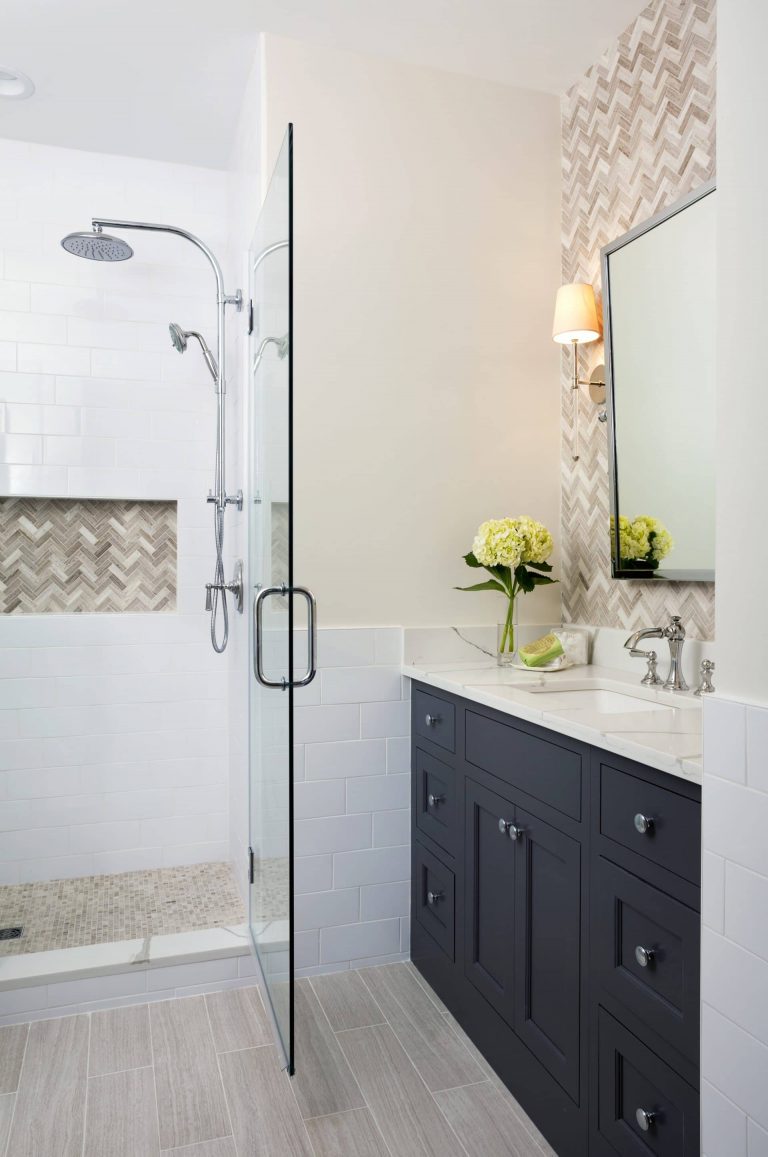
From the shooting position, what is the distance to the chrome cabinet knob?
189cm

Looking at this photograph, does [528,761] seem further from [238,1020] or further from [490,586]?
[238,1020]

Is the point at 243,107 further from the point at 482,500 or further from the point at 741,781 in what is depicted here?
the point at 741,781

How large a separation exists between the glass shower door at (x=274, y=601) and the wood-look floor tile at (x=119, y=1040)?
35cm

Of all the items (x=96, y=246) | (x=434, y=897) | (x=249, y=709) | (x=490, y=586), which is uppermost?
(x=96, y=246)

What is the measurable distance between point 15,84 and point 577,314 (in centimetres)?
201

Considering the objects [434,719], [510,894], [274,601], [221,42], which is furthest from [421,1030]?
[221,42]

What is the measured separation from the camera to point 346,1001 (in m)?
2.37

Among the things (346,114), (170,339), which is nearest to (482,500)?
(346,114)

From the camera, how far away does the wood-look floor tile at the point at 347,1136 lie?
68.8 inches

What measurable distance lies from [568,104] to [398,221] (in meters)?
0.76

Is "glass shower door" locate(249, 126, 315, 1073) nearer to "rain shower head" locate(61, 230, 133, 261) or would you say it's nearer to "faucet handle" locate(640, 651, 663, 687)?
"rain shower head" locate(61, 230, 133, 261)

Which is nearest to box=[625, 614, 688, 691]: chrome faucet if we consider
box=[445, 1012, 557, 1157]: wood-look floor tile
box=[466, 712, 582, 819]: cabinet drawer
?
box=[466, 712, 582, 819]: cabinet drawer

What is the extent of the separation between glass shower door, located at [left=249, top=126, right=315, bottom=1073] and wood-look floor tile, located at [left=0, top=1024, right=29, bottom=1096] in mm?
649

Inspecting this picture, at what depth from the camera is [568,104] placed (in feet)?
9.07
